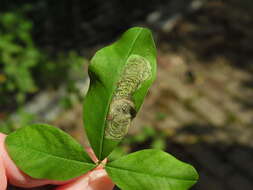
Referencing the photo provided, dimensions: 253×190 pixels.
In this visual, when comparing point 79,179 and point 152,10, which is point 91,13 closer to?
point 152,10

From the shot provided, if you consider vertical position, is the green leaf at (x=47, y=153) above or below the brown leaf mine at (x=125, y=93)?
below

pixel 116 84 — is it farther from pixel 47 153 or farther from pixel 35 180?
pixel 35 180

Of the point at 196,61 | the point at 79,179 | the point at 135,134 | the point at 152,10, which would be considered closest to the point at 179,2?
the point at 152,10

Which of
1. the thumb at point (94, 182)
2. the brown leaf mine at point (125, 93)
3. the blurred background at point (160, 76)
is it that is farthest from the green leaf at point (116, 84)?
the blurred background at point (160, 76)

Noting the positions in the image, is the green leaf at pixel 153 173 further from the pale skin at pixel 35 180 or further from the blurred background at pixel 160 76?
the blurred background at pixel 160 76

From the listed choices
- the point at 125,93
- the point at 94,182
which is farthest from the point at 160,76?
the point at 125,93

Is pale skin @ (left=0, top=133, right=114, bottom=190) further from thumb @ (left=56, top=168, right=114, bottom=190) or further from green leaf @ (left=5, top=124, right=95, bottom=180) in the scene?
green leaf @ (left=5, top=124, right=95, bottom=180)
